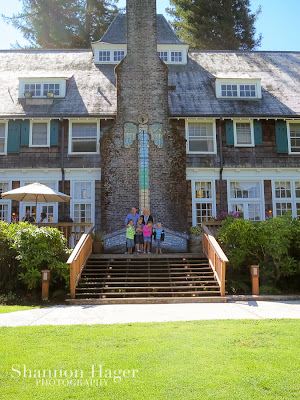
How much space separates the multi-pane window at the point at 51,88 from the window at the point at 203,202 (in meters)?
8.15

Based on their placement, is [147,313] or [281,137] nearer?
[147,313]

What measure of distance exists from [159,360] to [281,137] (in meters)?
15.7

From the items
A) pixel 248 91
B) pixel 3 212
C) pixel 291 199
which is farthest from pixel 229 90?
pixel 3 212

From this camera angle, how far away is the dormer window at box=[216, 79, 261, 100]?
66.1 feet

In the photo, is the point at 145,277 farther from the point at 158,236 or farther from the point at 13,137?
the point at 13,137

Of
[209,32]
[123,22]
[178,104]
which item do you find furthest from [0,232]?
[209,32]

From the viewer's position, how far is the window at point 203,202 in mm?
18312

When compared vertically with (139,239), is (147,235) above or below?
above

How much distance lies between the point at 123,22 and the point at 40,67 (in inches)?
242

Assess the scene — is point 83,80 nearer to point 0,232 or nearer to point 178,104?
point 178,104

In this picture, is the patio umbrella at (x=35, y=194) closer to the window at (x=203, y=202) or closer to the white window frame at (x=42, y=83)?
the window at (x=203, y=202)

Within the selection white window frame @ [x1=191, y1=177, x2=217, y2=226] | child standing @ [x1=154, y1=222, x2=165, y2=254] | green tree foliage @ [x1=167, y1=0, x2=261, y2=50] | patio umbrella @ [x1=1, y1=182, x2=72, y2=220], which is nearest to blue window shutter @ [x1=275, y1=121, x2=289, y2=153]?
white window frame @ [x1=191, y1=177, x2=217, y2=226]

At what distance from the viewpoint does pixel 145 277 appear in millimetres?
12531

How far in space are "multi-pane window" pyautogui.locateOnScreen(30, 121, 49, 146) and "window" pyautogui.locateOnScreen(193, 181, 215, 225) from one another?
281 inches
